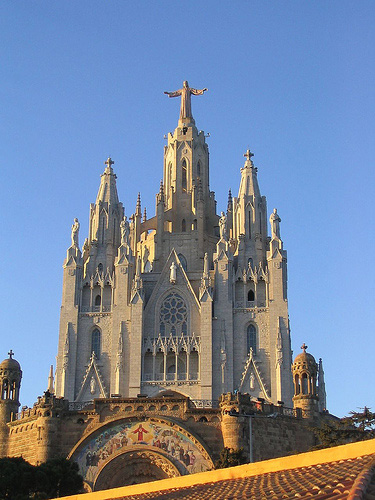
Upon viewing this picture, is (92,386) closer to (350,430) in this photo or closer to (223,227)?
(223,227)

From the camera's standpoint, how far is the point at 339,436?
130ft

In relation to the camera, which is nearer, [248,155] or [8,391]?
[8,391]

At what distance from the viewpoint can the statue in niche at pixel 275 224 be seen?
216ft

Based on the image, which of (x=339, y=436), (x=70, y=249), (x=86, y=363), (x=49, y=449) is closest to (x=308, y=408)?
(x=339, y=436)

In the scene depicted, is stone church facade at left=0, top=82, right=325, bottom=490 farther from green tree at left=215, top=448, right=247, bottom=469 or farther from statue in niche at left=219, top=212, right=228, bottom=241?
green tree at left=215, top=448, right=247, bottom=469

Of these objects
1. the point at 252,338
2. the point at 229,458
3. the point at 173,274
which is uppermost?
the point at 173,274

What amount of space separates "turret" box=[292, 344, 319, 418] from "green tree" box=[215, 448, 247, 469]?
695cm

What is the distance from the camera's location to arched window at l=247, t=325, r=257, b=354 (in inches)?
2472

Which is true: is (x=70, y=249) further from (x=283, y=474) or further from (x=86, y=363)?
(x=283, y=474)

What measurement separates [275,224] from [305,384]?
69.9 feet

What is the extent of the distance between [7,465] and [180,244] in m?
36.2

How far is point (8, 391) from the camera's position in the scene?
47.7 meters

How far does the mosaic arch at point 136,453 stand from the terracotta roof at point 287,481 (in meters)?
17.9

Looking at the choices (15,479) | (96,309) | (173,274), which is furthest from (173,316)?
(15,479)
